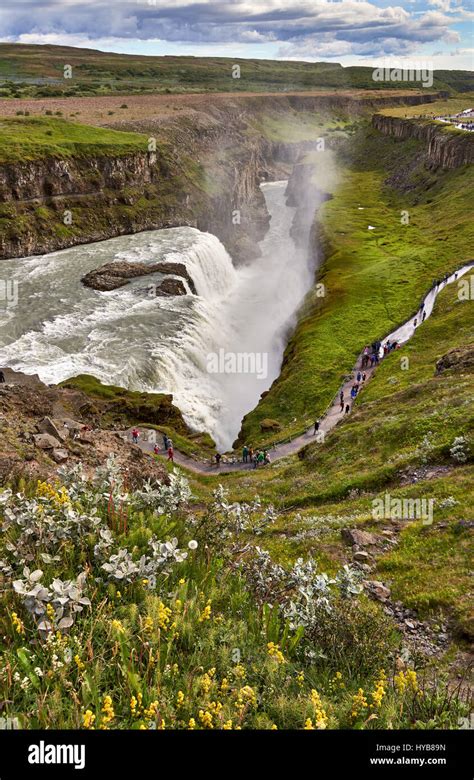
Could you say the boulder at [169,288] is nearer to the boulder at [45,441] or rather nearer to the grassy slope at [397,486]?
the grassy slope at [397,486]

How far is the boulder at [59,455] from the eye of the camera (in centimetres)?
1956

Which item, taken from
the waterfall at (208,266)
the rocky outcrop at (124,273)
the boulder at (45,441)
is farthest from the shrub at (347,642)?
the waterfall at (208,266)

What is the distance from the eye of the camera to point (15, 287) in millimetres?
60125

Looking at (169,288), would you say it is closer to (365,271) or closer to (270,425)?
(270,425)

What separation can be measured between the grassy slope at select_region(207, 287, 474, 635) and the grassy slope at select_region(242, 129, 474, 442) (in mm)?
9511

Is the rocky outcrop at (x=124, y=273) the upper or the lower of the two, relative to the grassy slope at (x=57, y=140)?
lower

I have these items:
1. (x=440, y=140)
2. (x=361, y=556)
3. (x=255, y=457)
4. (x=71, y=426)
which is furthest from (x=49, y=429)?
(x=440, y=140)

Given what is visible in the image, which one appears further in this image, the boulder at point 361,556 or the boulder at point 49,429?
the boulder at point 49,429

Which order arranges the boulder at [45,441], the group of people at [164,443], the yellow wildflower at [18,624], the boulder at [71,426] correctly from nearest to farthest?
1. the yellow wildflower at [18,624]
2. the boulder at [45,441]
3. the boulder at [71,426]
4. the group of people at [164,443]

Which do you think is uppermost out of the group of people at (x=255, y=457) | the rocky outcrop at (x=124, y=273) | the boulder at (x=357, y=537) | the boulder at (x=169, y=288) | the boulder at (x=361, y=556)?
the rocky outcrop at (x=124, y=273)

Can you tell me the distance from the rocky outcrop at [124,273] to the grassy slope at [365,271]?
17170mm

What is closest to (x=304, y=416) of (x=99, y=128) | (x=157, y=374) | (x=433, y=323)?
(x=157, y=374)

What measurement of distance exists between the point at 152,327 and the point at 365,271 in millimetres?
35891
